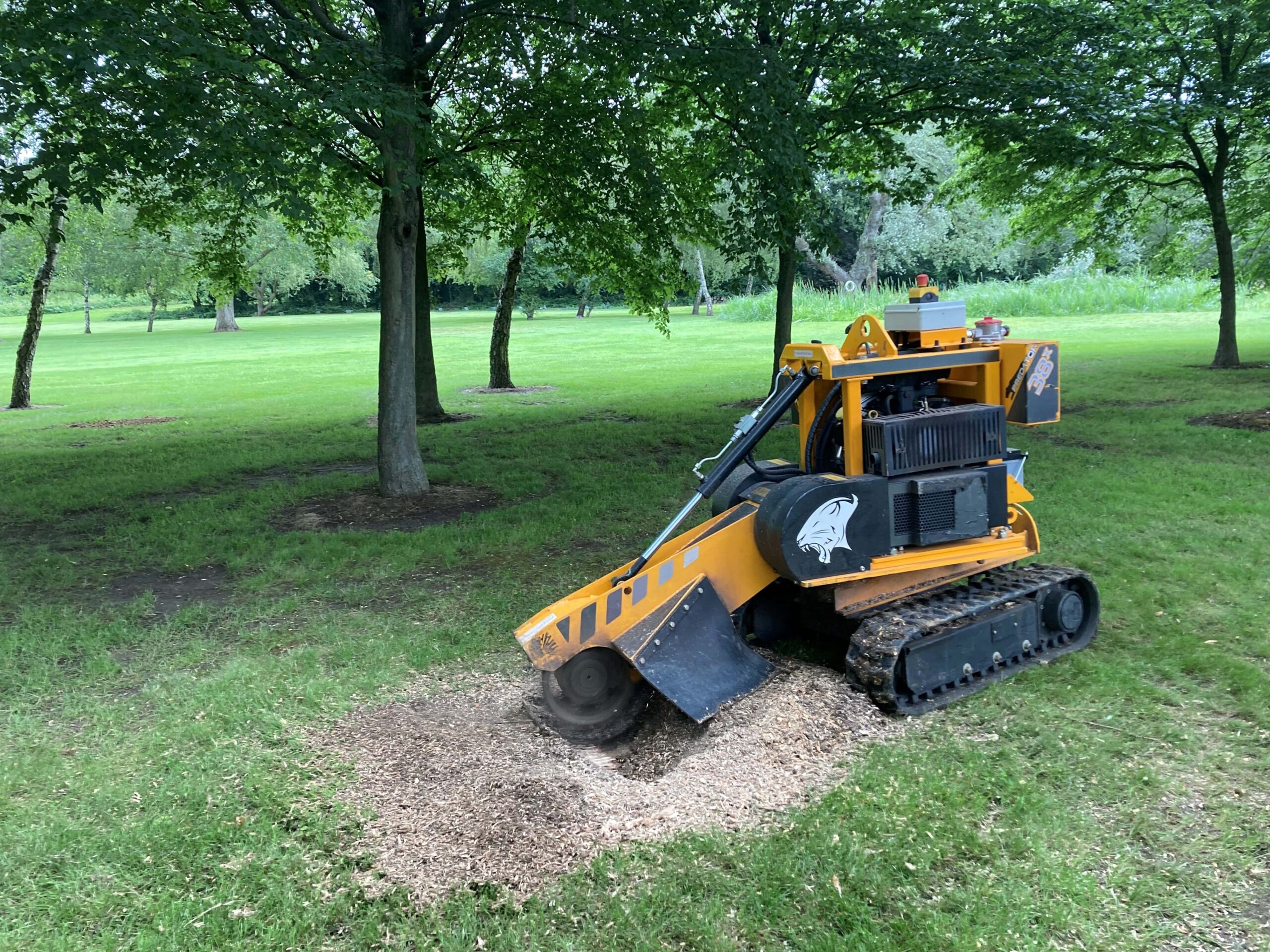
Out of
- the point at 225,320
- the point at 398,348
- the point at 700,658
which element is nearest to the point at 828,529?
the point at 700,658

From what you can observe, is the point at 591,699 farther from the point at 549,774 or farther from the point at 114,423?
the point at 114,423

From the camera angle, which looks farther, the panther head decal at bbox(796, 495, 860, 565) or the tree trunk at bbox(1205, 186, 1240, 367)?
the tree trunk at bbox(1205, 186, 1240, 367)

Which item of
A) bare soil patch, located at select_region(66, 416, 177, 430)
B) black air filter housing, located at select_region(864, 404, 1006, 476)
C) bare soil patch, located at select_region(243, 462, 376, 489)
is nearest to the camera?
black air filter housing, located at select_region(864, 404, 1006, 476)

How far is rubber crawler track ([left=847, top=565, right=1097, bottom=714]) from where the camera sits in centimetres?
499

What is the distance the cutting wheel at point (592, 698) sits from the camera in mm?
5039

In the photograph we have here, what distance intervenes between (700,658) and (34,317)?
62.6ft

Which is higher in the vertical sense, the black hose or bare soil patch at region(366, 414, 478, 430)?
the black hose

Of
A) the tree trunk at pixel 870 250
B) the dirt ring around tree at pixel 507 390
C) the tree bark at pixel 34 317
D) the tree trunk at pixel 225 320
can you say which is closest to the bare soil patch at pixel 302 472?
the tree bark at pixel 34 317

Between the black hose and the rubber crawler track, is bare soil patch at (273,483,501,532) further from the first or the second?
the rubber crawler track

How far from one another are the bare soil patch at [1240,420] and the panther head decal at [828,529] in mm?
10097

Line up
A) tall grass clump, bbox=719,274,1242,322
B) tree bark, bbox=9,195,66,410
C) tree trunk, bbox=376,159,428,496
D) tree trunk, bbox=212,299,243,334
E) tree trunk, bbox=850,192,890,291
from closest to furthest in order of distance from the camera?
tree trunk, bbox=376,159,428,496 < tree bark, bbox=9,195,66,410 < tall grass clump, bbox=719,274,1242,322 < tree trunk, bbox=850,192,890,291 < tree trunk, bbox=212,299,243,334

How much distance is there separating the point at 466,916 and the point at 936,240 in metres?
47.1

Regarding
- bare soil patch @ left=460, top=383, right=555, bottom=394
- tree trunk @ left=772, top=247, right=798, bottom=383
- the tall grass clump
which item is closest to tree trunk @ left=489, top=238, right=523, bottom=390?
bare soil patch @ left=460, top=383, right=555, bottom=394

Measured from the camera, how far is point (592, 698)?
202 inches
